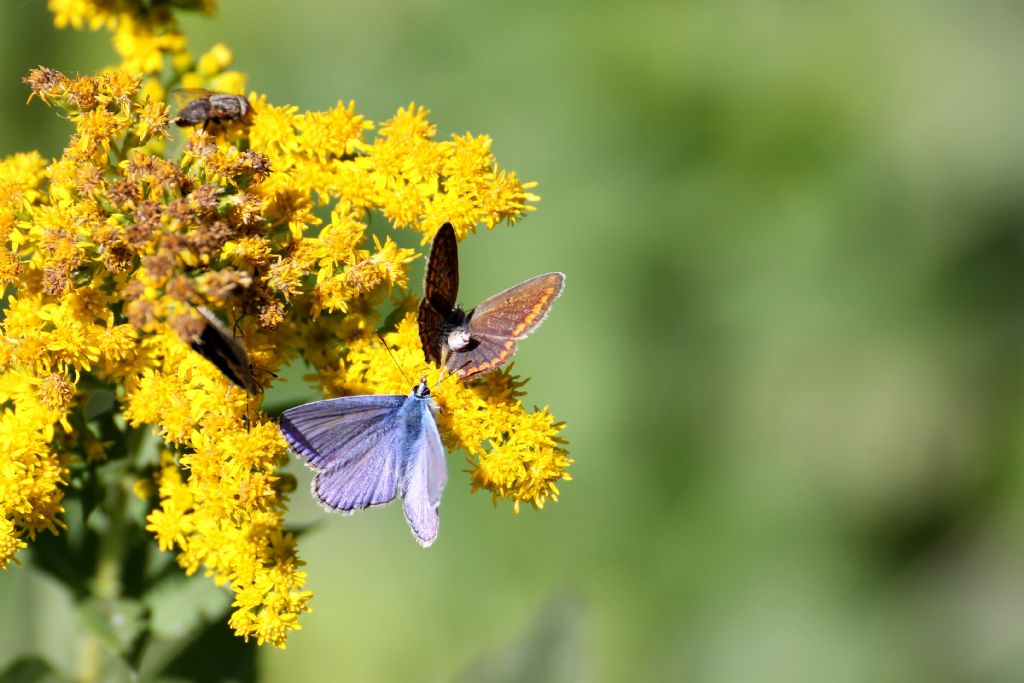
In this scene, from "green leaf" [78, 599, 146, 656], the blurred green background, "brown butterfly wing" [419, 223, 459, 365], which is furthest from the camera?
the blurred green background

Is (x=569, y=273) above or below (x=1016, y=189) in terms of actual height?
below

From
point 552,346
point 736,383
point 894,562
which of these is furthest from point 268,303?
point 894,562

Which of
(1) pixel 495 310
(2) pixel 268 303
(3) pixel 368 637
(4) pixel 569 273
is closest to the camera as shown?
(2) pixel 268 303

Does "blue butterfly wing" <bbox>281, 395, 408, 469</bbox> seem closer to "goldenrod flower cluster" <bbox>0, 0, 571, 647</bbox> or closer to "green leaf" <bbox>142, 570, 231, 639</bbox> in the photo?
"goldenrod flower cluster" <bbox>0, 0, 571, 647</bbox>

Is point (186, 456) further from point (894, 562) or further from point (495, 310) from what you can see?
point (894, 562)

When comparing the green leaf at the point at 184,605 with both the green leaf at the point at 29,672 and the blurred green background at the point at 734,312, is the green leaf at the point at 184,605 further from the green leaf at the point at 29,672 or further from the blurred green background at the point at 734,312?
the blurred green background at the point at 734,312

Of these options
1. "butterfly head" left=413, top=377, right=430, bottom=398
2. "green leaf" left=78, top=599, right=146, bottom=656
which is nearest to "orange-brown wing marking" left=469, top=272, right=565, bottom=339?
"butterfly head" left=413, top=377, right=430, bottom=398
